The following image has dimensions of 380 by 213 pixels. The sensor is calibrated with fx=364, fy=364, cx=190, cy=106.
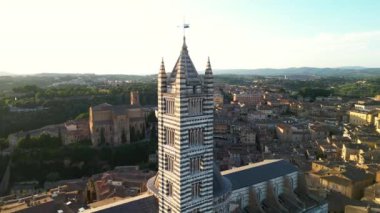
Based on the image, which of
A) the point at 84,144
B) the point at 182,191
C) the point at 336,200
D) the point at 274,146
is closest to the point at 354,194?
the point at 336,200

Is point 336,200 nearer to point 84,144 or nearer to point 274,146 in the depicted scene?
point 274,146

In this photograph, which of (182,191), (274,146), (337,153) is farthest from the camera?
(274,146)

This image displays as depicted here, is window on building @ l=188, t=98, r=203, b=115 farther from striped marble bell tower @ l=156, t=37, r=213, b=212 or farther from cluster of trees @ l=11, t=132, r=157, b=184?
cluster of trees @ l=11, t=132, r=157, b=184

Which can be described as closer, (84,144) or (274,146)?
(274,146)

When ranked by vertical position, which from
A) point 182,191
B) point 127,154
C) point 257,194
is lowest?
point 127,154

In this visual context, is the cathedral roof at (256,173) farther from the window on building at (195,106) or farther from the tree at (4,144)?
the tree at (4,144)

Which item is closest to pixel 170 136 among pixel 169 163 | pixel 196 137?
pixel 196 137

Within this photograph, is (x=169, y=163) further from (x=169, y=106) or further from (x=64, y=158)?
(x=64, y=158)
